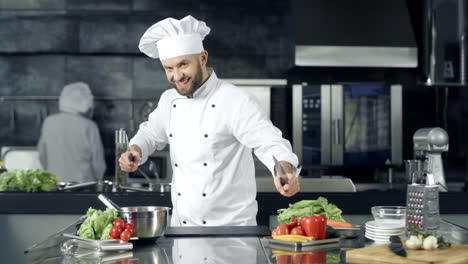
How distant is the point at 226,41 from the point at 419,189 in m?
4.74

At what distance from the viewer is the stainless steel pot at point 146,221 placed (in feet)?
8.46

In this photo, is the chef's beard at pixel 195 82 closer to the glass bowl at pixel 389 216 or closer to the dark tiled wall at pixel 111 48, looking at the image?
the glass bowl at pixel 389 216

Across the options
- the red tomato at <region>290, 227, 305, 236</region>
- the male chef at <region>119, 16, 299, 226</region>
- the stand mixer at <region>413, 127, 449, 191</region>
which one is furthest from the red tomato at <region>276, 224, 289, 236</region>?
the stand mixer at <region>413, 127, 449, 191</region>

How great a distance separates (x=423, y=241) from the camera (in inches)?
93.8

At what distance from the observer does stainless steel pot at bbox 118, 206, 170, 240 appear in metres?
2.58

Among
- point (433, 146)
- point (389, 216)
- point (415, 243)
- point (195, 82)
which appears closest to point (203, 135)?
point (195, 82)

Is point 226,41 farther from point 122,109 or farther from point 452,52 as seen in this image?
point 452,52

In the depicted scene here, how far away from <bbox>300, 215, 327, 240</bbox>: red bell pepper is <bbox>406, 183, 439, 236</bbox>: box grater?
342mm

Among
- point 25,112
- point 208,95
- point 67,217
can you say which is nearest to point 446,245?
point 208,95

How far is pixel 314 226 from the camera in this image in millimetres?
2533

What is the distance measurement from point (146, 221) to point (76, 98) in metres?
4.61

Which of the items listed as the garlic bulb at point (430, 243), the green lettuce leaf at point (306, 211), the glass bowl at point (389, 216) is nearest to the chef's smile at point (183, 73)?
the green lettuce leaf at point (306, 211)

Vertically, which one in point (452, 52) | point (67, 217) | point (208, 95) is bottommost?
point (67, 217)

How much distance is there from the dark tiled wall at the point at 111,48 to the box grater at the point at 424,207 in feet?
15.0
